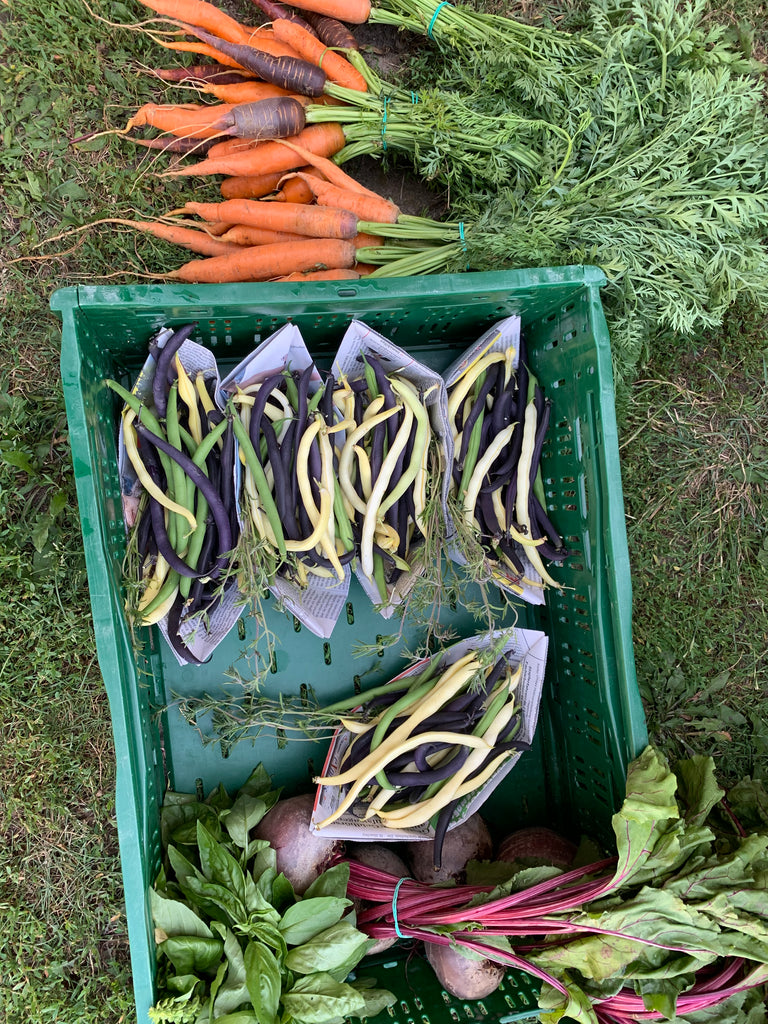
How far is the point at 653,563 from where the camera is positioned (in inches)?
98.8

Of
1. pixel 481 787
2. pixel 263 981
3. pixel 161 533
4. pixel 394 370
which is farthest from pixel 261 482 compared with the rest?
pixel 263 981

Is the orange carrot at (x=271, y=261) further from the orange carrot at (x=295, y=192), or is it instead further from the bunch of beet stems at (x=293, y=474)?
the bunch of beet stems at (x=293, y=474)

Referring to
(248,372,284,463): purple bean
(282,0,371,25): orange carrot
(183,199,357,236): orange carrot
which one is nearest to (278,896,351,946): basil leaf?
(248,372,284,463): purple bean

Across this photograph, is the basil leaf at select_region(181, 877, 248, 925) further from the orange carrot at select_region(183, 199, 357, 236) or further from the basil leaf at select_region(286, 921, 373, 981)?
the orange carrot at select_region(183, 199, 357, 236)

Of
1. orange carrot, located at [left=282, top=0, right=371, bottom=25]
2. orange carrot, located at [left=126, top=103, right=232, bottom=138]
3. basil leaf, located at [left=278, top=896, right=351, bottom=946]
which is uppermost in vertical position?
orange carrot, located at [left=282, top=0, right=371, bottom=25]

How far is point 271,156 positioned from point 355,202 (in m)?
0.30

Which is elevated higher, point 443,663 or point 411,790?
point 443,663

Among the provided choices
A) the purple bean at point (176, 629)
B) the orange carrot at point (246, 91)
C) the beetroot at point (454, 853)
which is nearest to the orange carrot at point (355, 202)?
the orange carrot at point (246, 91)

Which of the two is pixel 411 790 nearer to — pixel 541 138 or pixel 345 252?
pixel 345 252

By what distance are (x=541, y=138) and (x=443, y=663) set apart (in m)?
1.59

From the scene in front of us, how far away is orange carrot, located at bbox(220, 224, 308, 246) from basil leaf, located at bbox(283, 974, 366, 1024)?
2058mm

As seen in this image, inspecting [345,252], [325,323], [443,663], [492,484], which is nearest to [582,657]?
[443,663]

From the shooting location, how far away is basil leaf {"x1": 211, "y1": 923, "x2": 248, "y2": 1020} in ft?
5.27

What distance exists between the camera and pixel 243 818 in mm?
1847
